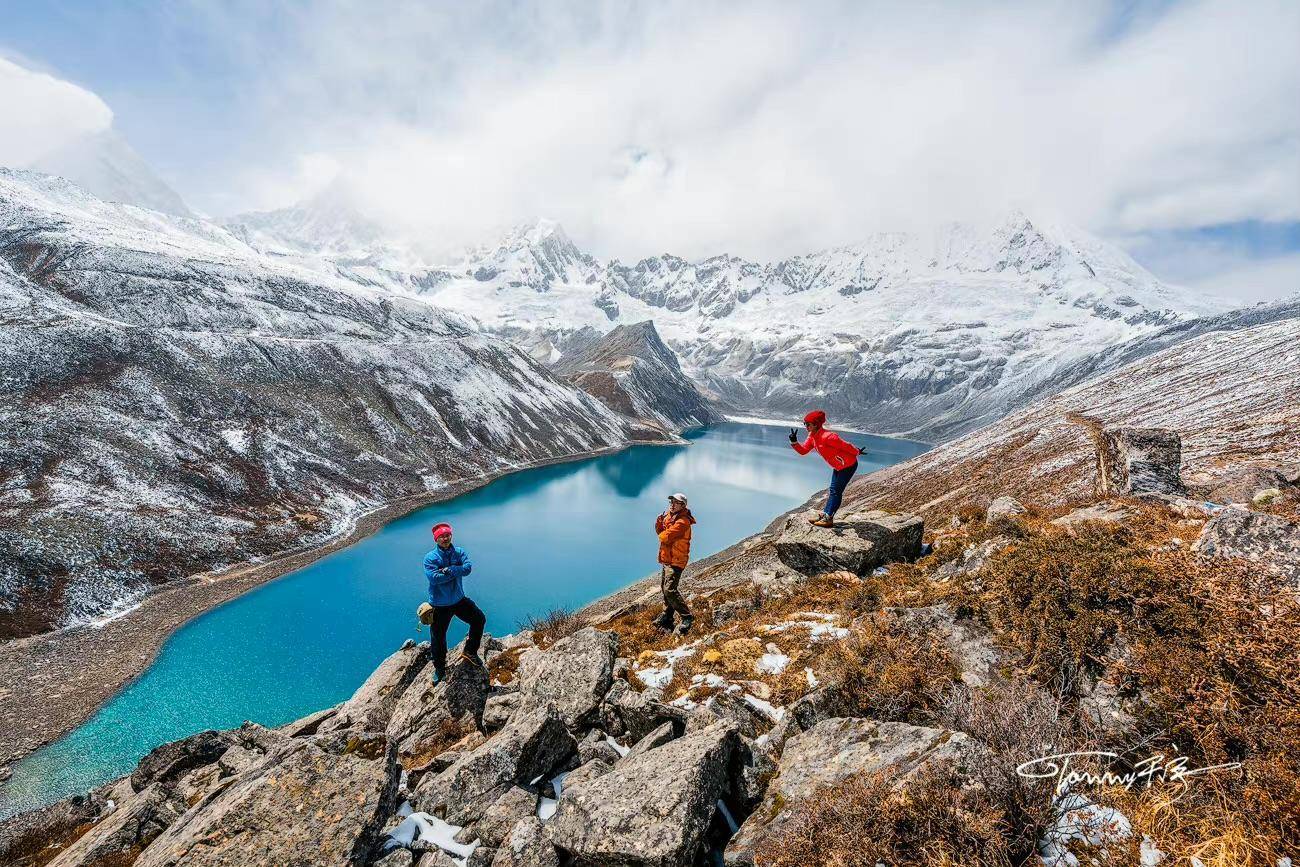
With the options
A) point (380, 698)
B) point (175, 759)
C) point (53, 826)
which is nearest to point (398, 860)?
point (380, 698)

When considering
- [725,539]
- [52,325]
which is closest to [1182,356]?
[725,539]

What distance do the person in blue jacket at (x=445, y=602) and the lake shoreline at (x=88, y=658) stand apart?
3242 cm

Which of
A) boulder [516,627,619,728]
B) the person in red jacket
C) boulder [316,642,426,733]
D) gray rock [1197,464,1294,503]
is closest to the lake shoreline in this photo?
boulder [316,642,426,733]

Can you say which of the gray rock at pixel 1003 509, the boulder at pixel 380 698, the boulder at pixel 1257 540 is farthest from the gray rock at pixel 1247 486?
the boulder at pixel 380 698

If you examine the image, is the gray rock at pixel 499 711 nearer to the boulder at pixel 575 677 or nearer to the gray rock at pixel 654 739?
the boulder at pixel 575 677

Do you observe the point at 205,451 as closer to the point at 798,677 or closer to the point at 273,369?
the point at 273,369

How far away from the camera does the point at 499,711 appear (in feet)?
36.0

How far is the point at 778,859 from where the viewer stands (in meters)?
4.85

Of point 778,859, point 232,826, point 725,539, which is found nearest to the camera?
point 778,859

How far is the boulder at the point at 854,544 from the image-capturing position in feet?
48.9

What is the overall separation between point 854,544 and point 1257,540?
28.7 ft

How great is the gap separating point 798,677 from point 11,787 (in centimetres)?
3973

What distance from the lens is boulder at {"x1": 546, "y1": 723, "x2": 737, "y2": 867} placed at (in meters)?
5.55

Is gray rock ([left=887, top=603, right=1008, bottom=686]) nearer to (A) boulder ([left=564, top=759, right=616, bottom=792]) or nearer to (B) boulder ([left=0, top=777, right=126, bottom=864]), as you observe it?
(A) boulder ([left=564, top=759, right=616, bottom=792])
